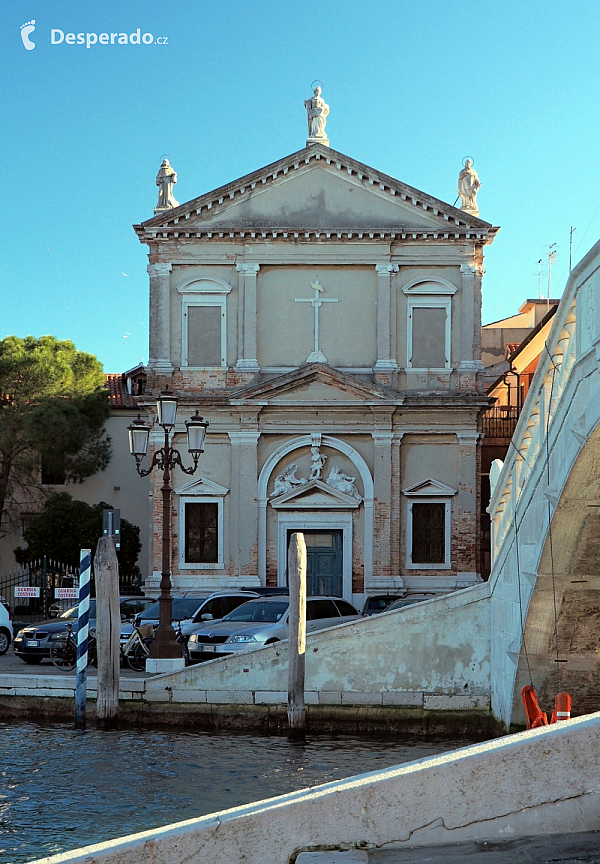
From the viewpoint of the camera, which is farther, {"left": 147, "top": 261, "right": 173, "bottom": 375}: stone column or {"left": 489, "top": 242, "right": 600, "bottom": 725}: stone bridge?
{"left": 147, "top": 261, "right": 173, "bottom": 375}: stone column

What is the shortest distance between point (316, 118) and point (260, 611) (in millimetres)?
15277

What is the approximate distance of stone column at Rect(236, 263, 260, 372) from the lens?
28.7m

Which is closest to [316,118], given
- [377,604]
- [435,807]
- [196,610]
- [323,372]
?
[323,372]

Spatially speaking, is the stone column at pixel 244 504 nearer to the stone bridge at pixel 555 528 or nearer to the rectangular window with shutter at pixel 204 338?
the rectangular window with shutter at pixel 204 338

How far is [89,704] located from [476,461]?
15.0 meters

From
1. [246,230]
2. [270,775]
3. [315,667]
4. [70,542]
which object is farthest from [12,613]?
[270,775]

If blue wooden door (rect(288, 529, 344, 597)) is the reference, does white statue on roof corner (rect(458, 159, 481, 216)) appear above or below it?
above

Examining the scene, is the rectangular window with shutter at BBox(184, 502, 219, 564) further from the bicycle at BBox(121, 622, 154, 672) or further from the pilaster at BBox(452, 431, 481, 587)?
the bicycle at BBox(121, 622, 154, 672)

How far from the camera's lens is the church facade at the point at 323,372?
28359mm

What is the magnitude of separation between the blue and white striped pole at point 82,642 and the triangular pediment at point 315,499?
12.9 m

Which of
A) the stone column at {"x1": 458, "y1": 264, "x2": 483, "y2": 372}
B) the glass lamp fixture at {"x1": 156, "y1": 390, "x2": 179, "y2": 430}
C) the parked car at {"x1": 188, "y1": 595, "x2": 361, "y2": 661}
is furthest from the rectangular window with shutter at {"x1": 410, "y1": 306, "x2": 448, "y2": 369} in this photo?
the glass lamp fixture at {"x1": 156, "y1": 390, "x2": 179, "y2": 430}

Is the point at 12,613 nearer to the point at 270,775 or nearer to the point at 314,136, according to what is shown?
the point at 314,136

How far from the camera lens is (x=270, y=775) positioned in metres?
12.7

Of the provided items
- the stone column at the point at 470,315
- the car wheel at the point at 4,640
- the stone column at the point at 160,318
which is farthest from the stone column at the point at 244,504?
the car wheel at the point at 4,640
